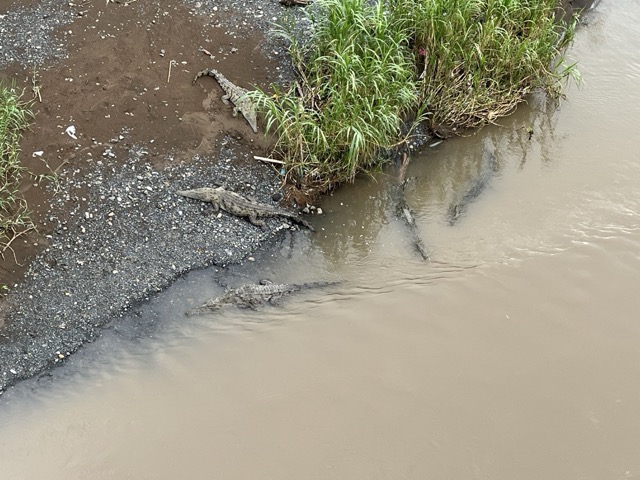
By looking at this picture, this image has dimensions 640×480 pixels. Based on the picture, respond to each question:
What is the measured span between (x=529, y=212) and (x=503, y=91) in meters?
1.88

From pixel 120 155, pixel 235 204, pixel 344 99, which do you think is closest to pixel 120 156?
pixel 120 155

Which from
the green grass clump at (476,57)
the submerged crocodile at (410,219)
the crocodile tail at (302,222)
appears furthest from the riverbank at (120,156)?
the green grass clump at (476,57)

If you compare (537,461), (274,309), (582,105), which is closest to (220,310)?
(274,309)

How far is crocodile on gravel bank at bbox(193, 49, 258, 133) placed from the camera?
22.1 feet

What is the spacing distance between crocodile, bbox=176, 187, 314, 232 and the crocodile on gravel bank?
989 mm

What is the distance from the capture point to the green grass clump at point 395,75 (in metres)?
6.32

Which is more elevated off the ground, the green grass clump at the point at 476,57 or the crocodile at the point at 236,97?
the green grass clump at the point at 476,57

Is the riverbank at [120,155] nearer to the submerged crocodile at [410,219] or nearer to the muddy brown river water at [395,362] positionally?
the muddy brown river water at [395,362]

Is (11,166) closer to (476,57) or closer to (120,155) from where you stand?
(120,155)

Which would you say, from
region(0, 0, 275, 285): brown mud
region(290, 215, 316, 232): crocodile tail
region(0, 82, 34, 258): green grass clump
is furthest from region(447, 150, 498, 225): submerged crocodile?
region(0, 82, 34, 258): green grass clump

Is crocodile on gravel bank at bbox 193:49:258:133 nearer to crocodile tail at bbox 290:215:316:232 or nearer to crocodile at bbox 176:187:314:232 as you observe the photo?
crocodile at bbox 176:187:314:232

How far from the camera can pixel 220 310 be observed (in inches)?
215

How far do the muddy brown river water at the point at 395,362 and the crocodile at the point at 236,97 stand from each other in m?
1.29

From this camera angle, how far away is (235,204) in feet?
19.9
